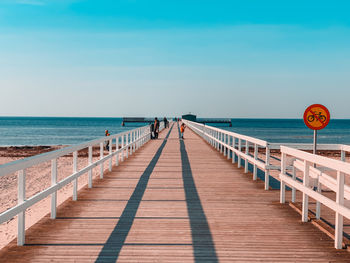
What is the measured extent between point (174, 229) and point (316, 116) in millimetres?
4495

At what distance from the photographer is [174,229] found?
5.57 metres

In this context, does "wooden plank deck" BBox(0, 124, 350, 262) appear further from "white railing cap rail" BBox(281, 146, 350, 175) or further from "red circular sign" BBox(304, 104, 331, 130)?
"red circular sign" BBox(304, 104, 331, 130)

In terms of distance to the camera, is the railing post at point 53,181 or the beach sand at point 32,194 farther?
the beach sand at point 32,194

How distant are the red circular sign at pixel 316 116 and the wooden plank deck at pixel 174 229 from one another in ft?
5.51

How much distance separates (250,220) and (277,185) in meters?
7.71

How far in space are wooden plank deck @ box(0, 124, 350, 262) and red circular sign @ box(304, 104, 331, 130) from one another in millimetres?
1680

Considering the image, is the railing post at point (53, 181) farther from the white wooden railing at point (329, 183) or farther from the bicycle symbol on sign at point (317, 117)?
the bicycle symbol on sign at point (317, 117)

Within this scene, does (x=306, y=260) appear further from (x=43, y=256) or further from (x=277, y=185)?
(x=277, y=185)

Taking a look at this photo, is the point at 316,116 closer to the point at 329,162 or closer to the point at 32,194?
the point at 329,162

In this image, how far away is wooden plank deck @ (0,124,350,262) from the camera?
4539mm

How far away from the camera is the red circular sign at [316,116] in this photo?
27.1 feet

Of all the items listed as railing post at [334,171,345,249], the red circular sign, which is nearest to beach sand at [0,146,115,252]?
the red circular sign

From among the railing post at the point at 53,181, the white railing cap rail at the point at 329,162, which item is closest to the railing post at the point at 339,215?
the white railing cap rail at the point at 329,162

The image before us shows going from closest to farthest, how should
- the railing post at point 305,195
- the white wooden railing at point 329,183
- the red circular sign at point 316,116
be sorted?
1. the white wooden railing at point 329,183
2. the railing post at point 305,195
3. the red circular sign at point 316,116
